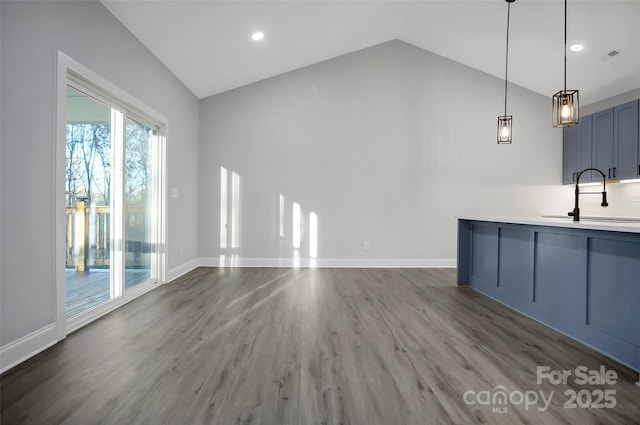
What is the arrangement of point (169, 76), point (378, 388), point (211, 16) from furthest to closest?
point (169, 76), point (211, 16), point (378, 388)

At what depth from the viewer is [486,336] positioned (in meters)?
2.61

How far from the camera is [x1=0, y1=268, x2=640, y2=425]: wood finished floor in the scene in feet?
5.22

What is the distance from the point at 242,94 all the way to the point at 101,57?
2784mm

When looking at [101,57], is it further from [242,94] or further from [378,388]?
[378,388]

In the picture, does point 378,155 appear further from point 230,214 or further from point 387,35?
point 230,214

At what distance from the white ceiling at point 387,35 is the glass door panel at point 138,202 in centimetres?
106

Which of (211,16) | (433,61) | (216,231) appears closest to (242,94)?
(211,16)

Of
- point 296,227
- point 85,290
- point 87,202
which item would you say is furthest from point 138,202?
point 296,227

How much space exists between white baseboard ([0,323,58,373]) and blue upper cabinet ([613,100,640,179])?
670cm

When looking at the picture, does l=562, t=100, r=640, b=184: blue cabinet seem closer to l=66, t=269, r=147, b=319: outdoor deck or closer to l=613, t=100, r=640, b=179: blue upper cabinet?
l=613, t=100, r=640, b=179: blue upper cabinet

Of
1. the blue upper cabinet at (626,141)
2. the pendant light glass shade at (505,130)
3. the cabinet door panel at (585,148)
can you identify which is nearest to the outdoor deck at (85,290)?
the pendant light glass shade at (505,130)

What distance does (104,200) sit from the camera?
10.4 ft

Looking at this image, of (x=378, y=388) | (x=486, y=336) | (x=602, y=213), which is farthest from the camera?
(x=602, y=213)

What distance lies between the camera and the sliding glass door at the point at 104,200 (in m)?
2.74
